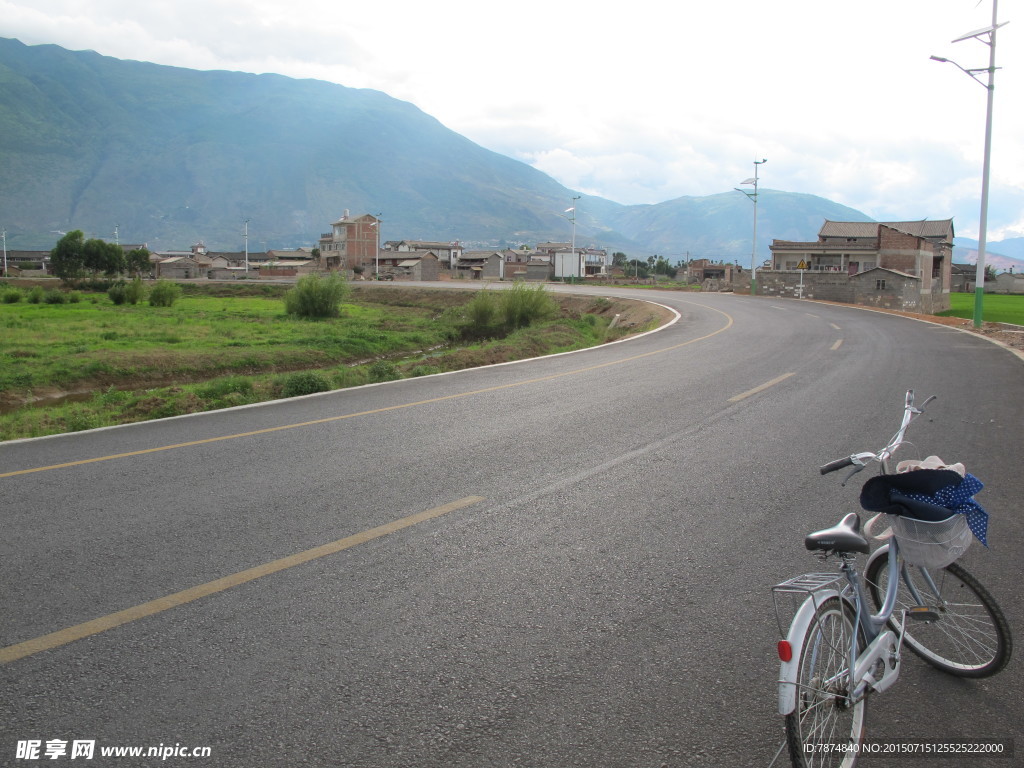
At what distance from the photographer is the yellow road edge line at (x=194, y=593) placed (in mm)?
3723

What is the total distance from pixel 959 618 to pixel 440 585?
2.75 m

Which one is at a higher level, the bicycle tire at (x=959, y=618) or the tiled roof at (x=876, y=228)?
the tiled roof at (x=876, y=228)

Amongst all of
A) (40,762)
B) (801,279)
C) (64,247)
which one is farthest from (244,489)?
(64,247)

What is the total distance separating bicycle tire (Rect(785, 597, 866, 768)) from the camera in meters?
2.87

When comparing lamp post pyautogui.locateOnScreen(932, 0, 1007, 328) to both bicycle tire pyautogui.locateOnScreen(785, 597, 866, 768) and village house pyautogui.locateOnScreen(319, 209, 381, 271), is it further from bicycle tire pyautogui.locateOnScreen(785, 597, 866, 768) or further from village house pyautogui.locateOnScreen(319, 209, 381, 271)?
village house pyautogui.locateOnScreen(319, 209, 381, 271)

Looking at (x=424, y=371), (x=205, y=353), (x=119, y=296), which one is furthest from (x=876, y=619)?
(x=119, y=296)

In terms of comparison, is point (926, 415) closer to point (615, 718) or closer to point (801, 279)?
point (615, 718)

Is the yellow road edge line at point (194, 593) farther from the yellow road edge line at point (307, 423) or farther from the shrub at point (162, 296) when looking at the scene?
the shrub at point (162, 296)

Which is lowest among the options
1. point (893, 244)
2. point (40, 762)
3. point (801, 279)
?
point (40, 762)

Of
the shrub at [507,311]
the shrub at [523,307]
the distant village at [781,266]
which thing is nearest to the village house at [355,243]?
the distant village at [781,266]

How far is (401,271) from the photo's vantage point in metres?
97.7

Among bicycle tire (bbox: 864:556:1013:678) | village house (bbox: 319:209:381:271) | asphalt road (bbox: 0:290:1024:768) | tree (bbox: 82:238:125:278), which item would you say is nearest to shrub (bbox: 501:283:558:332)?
asphalt road (bbox: 0:290:1024:768)

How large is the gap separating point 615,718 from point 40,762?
2333 mm

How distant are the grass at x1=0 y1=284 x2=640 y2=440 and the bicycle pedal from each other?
38.2 ft
